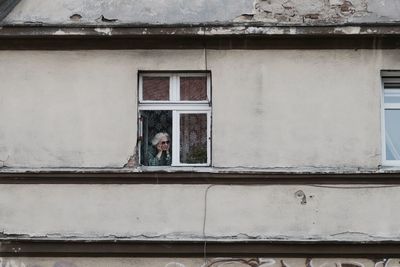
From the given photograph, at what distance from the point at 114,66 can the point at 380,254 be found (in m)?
3.91

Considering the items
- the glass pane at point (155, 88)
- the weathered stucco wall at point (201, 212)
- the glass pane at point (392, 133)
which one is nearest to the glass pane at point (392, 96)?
the glass pane at point (392, 133)

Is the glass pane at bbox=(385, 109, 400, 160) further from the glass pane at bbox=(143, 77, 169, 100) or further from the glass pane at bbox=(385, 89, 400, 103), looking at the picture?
the glass pane at bbox=(143, 77, 169, 100)

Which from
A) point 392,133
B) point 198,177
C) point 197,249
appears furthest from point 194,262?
point 392,133

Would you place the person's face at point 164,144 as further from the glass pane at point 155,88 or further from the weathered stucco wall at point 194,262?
the weathered stucco wall at point 194,262

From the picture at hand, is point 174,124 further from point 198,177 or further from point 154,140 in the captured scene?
point 198,177

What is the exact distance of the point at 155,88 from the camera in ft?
34.1

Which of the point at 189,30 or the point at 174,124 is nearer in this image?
the point at 189,30

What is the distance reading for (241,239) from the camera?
9773mm

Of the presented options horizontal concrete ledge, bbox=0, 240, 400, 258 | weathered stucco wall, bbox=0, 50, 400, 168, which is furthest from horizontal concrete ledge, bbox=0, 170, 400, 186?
horizontal concrete ledge, bbox=0, 240, 400, 258

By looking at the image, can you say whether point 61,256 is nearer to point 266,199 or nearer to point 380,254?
point 266,199

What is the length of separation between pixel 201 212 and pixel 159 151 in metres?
0.98

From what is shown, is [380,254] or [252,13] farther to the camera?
[252,13]

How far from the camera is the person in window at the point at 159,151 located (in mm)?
10320

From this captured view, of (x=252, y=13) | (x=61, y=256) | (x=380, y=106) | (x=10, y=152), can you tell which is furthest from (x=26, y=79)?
(x=380, y=106)
